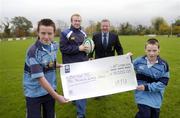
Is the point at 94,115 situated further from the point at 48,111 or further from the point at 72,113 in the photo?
the point at 48,111

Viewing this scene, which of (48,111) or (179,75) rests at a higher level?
(48,111)

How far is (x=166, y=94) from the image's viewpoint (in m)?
8.85

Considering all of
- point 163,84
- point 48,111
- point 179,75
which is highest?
point 163,84

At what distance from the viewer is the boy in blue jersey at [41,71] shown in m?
4.12

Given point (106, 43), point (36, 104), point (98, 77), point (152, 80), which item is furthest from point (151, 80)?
point (106, 43)

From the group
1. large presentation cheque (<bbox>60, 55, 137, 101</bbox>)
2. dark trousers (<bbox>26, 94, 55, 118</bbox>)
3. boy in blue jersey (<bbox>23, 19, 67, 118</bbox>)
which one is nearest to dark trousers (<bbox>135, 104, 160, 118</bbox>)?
large presentation cheque (<bbox>60, 55, 137, 101</bbox>)

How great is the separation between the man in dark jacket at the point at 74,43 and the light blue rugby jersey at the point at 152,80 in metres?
1.59

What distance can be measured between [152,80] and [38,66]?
1.91 meters

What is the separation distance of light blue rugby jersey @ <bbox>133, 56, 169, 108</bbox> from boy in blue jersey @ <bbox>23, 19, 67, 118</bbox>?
1.37 metres

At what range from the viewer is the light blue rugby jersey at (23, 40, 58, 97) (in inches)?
162

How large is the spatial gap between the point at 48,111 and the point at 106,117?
2.38m

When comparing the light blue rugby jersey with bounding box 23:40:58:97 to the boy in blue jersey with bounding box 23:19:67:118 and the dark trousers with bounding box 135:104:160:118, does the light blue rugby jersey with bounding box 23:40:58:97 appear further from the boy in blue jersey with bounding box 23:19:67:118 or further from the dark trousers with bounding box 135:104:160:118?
the dark trousers with bounding box 135:104:160:118

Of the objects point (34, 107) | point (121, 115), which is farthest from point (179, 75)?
point (34, 107)

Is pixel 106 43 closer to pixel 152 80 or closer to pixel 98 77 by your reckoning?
pixel 98 77
